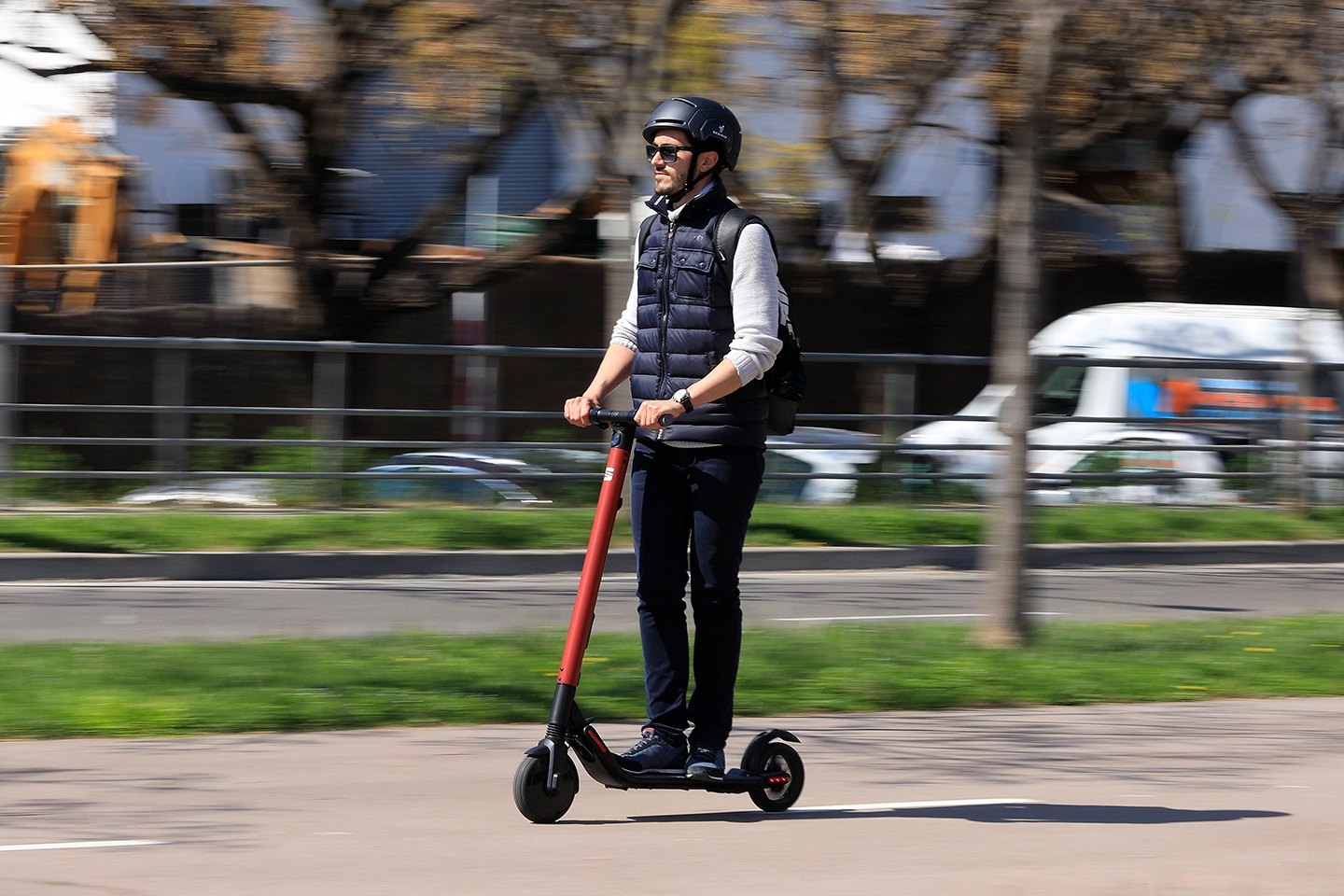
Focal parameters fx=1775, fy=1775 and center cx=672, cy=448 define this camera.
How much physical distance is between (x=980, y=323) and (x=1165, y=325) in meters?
5.79

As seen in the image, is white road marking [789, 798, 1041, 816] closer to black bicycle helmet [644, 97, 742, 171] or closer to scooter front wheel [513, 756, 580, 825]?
scooter front wheel [513, 756, 580, 825]

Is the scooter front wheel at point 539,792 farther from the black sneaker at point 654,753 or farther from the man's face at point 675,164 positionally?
the man's face at point 675,164

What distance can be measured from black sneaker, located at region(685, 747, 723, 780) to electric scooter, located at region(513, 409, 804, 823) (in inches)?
0.6

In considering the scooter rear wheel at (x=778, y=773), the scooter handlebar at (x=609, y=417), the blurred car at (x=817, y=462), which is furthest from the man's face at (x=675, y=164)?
the blurred car at (x=817, y=462)

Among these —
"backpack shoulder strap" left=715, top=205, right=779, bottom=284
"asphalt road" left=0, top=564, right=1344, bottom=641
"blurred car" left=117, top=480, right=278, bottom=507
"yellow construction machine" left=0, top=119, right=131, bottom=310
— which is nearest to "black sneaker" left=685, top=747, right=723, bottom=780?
"backpack shoulder strap" left=715, top=205, right=779, bottom=284

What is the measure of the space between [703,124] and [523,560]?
9111 millimetres

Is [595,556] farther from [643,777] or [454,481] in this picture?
[454,481]

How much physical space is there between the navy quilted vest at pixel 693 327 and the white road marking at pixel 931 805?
1.09m

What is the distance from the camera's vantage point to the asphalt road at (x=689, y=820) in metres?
A: 4.24

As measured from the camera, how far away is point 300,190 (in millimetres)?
18422

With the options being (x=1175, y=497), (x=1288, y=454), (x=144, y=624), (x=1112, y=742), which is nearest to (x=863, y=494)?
(x=1175, y=497)

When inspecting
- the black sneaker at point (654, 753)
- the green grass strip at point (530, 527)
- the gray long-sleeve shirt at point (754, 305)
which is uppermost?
the gray long-sleeve shirt at point (754, 305)

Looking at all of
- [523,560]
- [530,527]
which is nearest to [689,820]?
[523,560]

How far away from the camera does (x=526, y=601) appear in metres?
11.6
